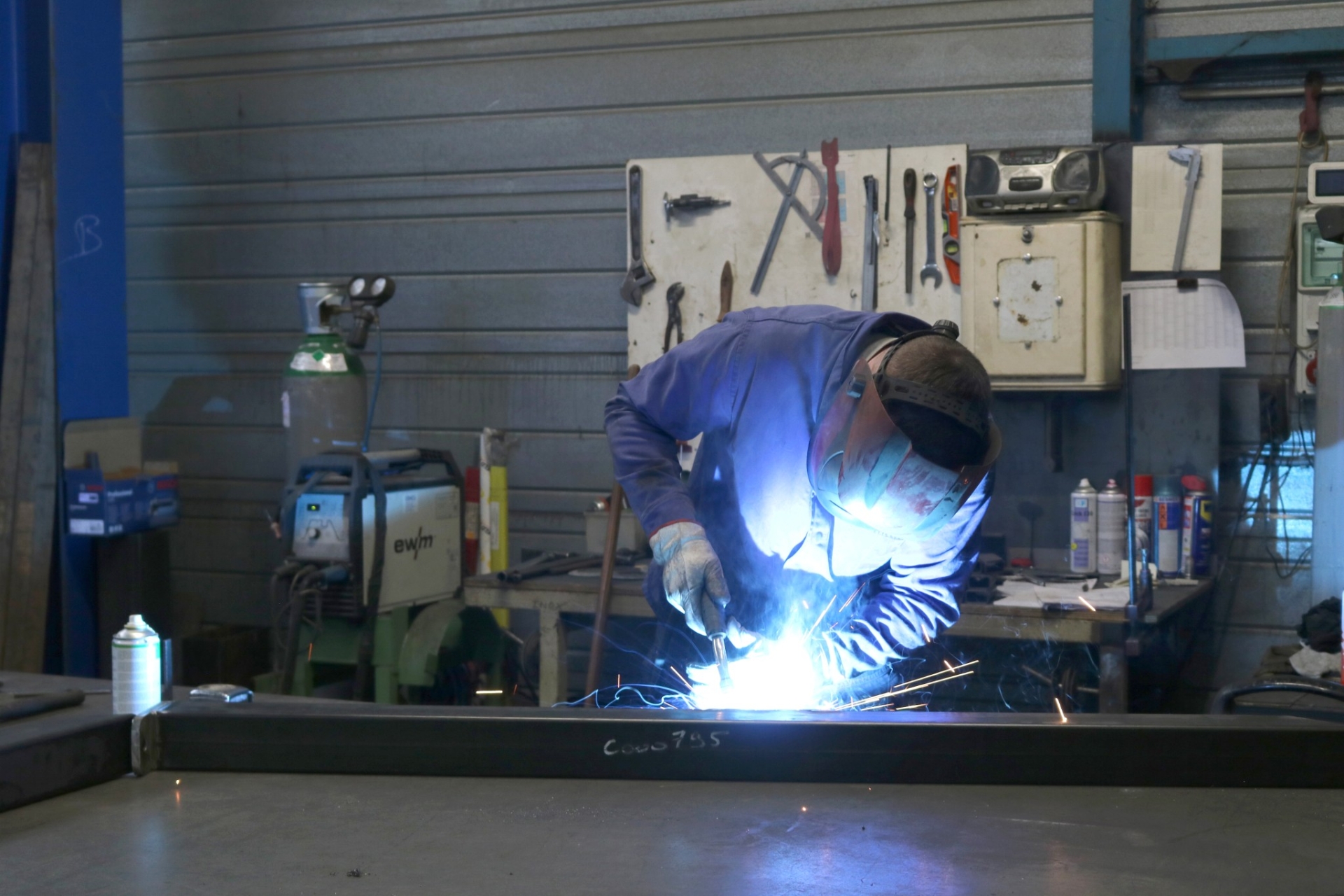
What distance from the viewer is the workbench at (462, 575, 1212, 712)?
2.97m

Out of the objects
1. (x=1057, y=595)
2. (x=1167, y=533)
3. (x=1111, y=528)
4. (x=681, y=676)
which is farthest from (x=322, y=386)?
(x=1167, y=533)

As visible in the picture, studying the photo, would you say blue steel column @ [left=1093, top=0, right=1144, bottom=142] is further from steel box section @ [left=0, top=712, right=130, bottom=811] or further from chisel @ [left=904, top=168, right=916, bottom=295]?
steel box section @ [left=0, top=712, right=130, bottom=811]

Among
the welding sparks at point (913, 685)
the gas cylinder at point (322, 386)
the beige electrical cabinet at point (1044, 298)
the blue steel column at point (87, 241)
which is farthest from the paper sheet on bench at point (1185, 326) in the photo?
the blue steel column at point (87, 241)

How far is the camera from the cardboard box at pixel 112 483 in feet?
13.3

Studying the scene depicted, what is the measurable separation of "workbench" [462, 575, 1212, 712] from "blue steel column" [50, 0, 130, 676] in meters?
1.60

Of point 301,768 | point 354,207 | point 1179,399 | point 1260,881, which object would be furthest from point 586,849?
point 354,207

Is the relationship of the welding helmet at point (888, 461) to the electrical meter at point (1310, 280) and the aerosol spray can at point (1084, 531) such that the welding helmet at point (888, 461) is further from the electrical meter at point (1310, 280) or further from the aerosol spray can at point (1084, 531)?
the electrical meter at point (1310, 280)

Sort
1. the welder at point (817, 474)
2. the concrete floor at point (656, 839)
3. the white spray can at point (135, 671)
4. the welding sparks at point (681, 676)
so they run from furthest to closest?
the welding sparks at point (681, 676) → the welder at point (817, 474) → the white spray can at point (135, 671) → the concrete floor at point (656, 839)

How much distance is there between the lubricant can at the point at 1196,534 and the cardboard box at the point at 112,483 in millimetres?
3316

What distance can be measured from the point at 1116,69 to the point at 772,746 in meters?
2.81

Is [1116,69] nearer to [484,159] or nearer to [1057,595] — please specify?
[1057,595]

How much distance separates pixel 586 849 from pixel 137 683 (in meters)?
0.75

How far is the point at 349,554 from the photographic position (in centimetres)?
356

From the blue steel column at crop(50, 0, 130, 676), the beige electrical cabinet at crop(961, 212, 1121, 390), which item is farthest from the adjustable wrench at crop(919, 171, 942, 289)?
the blue steel column at crop(50, 0, 130, 676)
